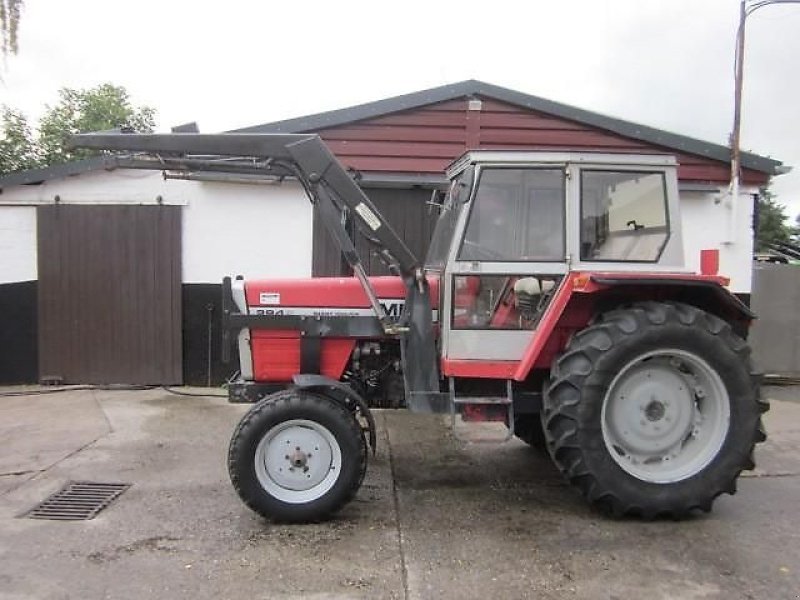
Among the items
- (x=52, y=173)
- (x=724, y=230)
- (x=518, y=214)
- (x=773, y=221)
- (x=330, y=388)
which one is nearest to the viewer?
(x=330, y=388)

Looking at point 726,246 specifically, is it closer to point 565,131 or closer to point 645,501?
point 565,131

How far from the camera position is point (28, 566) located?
3510 millimetres

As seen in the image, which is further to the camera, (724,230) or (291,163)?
(724,230)

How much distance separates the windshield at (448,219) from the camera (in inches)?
170

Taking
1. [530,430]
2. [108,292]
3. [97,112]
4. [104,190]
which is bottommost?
[530,430]

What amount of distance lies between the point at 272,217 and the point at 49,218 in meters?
2.59

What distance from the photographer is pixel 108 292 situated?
8000 millimetres

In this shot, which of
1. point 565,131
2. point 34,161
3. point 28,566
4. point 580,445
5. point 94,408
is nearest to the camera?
point 28,566

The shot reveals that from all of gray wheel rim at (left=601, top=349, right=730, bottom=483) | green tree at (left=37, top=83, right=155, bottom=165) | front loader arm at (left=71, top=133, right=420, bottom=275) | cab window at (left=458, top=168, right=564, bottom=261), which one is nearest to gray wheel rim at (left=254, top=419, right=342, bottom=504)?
front loader arm at (left=71, top=133, right=420, bottom=275)

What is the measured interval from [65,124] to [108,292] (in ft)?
59.2

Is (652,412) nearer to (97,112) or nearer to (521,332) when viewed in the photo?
(521,332)

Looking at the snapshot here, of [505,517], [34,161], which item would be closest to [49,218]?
[505,517]

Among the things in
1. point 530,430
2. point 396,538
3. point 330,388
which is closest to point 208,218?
point 330,388

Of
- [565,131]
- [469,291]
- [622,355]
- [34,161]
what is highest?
[34,161]
